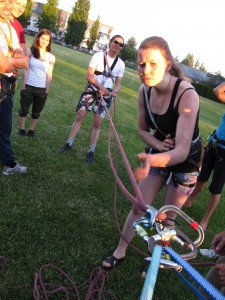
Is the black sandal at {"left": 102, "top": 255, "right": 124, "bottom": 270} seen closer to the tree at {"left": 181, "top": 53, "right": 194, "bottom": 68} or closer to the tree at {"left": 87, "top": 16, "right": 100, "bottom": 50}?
the tree at {"left": 87, "top": 16, "right": 100, "bottom": 50}

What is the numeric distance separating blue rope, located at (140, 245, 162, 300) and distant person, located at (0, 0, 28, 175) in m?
2.31

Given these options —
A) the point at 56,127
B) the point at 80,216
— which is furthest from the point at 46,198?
the point at 56,127

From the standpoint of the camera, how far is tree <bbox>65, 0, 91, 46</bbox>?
65062mm

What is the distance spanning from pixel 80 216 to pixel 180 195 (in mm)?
1430

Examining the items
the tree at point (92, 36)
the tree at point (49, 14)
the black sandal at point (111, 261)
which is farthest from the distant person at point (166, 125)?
the tree at point (92, 36)

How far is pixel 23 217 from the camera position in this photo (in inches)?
132

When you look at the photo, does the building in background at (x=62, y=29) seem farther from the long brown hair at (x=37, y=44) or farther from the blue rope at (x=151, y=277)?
the blue rope at (x=151, y=277)

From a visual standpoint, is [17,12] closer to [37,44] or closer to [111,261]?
[37,44]

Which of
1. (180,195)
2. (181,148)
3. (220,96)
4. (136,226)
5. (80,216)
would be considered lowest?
(80,216)

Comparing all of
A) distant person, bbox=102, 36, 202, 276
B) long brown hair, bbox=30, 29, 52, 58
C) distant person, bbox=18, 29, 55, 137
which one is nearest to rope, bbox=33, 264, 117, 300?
distant person, bbox=102, 36, 202, 276

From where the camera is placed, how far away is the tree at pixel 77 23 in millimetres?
65062

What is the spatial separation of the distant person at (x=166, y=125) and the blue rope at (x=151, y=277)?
542 millimetres

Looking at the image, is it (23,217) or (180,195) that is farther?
(23,217)

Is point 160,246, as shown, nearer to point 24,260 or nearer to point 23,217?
point 24,260
